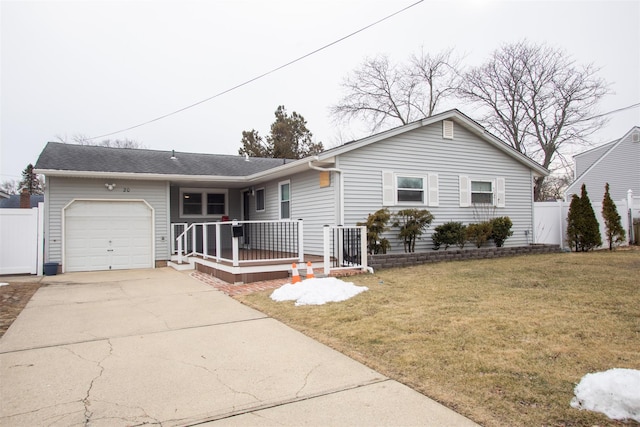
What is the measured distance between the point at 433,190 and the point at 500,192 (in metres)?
2.92

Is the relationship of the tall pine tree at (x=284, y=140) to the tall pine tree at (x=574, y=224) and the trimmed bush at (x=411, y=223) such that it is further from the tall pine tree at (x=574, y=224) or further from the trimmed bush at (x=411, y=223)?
the trimmed bush at (x=411, y=223)

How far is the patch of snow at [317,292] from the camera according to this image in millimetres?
6703

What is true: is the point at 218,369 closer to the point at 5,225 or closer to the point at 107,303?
the point at 107,303

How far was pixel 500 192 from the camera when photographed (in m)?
13.7

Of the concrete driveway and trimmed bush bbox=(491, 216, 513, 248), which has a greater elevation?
trimmed bush bbox=(491, 216, 513, 248)

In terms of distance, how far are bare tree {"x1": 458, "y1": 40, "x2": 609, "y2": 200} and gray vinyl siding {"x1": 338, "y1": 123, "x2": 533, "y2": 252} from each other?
599 inches

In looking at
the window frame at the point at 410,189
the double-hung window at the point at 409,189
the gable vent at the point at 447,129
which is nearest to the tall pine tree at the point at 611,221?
the gable vent at the point at 447,129

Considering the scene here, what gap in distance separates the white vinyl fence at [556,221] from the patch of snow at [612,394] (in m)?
13.3

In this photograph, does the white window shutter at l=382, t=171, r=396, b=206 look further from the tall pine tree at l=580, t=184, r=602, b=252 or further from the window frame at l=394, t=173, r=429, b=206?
the tall pine tree at l=580, t=184, r=602, b=252

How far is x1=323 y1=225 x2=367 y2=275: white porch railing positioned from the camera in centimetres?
968

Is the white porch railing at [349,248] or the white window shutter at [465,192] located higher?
the white window shutter at [465,192]

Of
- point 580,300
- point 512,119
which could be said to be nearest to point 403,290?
point 580,300

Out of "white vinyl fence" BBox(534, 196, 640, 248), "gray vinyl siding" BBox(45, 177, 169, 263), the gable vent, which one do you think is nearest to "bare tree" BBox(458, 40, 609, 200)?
"white vinyl fence" BBox(534, 196, 640, 248)

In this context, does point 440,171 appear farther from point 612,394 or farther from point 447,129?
point 612,394
